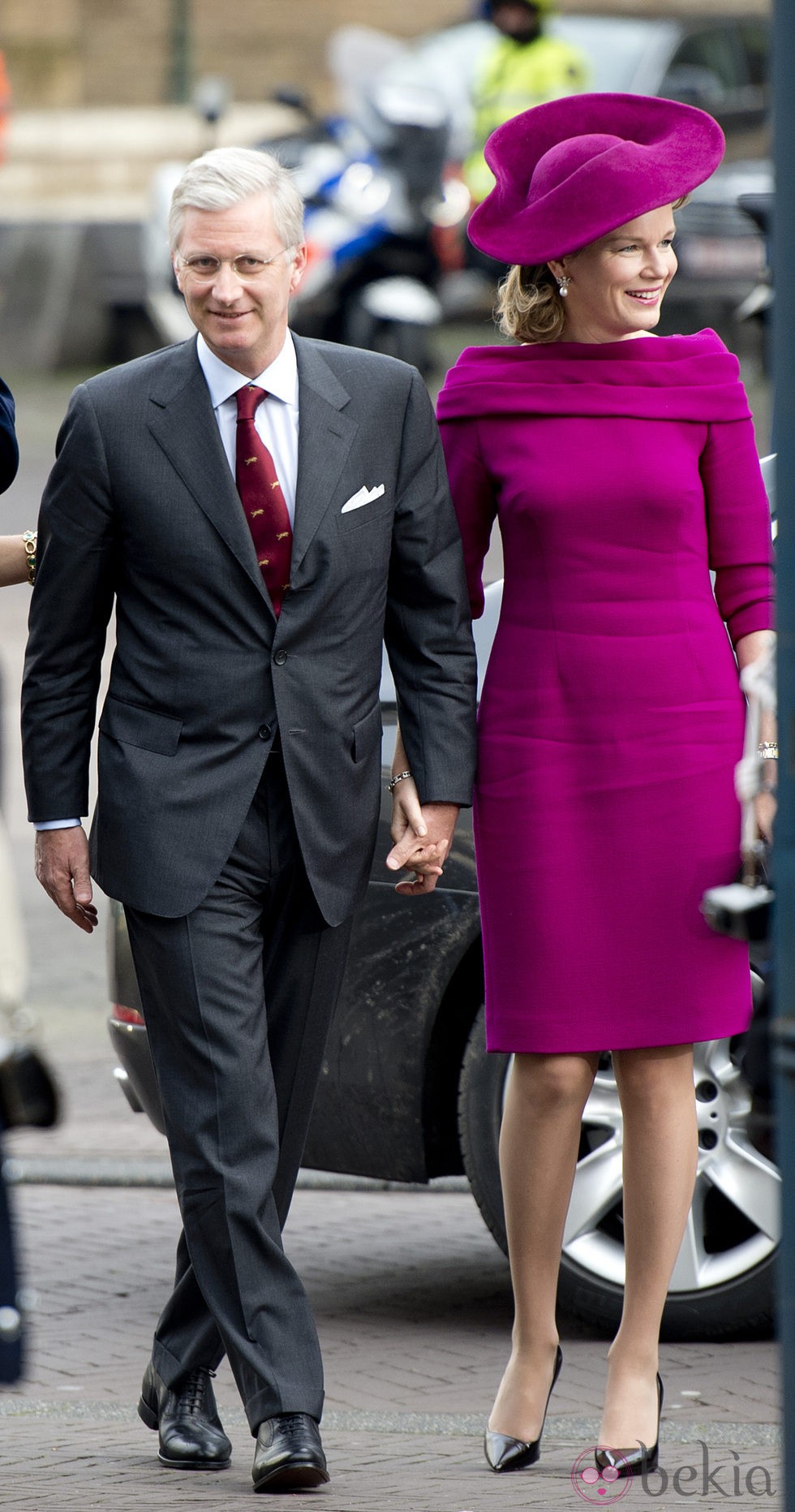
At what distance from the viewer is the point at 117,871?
4.05 metres

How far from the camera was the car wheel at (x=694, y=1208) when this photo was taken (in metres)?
4.75

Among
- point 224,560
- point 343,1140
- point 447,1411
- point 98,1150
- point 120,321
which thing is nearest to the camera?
point 224,560

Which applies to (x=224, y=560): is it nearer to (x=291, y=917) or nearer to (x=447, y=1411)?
(x=291, y=917)

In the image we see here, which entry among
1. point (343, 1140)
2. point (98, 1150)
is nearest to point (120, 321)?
point (98, 1150)

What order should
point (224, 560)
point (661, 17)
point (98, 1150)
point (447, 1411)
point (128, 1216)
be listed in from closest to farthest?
point (224, 560) → point (447, 1411) → point (128, 1216) → point (98, 1150) → point (661, 17)

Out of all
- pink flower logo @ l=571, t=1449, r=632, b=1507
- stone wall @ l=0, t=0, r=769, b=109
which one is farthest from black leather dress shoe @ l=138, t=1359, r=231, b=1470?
stone wall @ l=0, t=0, r=769, b=109

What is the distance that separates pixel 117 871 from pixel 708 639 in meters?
0.99

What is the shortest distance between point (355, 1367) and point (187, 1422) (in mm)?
710

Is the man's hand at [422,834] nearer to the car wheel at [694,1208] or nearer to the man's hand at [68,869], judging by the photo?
the man's hand at [68,869]

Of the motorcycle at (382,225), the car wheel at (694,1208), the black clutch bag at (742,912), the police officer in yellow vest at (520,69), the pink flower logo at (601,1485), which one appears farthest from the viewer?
the motorcycle at (382,225)

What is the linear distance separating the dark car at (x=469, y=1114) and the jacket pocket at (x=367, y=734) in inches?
31.0

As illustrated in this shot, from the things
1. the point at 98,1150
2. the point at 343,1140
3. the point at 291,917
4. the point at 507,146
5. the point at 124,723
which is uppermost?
the point at 507,146

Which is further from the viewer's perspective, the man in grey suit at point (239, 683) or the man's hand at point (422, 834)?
the man's hand at point (422, 834)

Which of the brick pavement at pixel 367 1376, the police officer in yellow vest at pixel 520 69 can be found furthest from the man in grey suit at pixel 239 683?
the police officer in yellow vest at pixel 520 69
